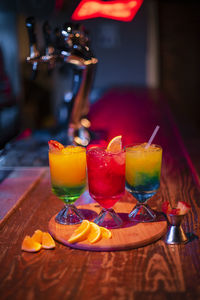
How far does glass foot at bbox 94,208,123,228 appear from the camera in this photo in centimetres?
105

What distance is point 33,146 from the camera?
6.73 ft

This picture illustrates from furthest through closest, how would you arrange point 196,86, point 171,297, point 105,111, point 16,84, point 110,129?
point 196,86
point 16,84
point 105,111
point 110,129
point 171,297

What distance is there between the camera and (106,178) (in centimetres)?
104

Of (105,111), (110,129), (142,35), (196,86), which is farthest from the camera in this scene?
(196,86)

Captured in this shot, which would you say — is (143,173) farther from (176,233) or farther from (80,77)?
(80,77)

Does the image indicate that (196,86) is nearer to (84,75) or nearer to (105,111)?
(105,111)

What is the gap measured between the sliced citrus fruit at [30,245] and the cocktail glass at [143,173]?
0.31 meters

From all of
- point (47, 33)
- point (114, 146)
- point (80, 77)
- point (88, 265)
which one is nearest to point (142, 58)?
point (80, 77)

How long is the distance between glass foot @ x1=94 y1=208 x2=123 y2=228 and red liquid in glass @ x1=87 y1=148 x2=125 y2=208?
32 mm

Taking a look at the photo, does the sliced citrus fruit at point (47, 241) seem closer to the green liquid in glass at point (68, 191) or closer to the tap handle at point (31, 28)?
the green liquid in glass at point (68, 191)

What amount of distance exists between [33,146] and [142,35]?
460 centimetres

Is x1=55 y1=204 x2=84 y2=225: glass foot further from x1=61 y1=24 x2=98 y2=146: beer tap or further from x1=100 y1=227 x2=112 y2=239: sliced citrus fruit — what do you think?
x1=61 y1=24 x2=98 y2=146: beer tap

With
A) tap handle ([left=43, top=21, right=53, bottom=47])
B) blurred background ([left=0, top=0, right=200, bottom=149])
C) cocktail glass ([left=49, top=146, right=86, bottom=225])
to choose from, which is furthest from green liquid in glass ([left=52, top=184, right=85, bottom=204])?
blurred background ([left=0, top=0, right=200, bottom=149])

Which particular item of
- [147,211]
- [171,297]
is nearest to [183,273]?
[171,297]
